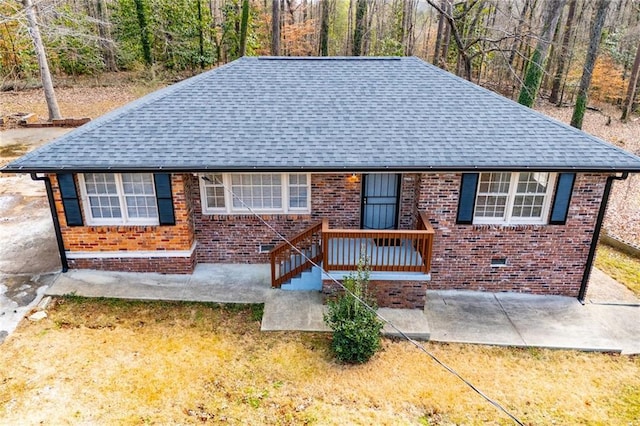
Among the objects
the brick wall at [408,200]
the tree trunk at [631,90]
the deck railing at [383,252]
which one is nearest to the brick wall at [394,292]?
the deck railing at [383,252]

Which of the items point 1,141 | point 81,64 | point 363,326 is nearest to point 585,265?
point 363,326

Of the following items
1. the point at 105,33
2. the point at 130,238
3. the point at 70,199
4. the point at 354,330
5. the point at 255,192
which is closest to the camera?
the point at 354,330

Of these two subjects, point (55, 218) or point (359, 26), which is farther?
point (359, 26)

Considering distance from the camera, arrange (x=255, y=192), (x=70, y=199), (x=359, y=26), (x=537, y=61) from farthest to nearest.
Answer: (x=359, y=26)
(x=537, y=61)
(x=255, y=192)
(x=70, y=199)

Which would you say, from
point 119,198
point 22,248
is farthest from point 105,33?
point 119,198

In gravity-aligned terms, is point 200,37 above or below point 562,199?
above

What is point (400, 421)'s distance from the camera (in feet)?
19.5

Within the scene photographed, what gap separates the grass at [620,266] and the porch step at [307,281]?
720 centimetres

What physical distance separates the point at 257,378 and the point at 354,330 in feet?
5.60

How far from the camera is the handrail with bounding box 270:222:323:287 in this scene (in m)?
8.78

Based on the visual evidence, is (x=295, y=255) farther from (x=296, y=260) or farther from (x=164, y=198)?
(x=164, y=198)

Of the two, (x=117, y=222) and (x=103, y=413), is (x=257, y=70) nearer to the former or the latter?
(x=117, y=222)

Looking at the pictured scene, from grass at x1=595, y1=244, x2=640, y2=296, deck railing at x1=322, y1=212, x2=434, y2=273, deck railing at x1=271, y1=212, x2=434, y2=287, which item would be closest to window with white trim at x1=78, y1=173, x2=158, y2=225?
deck railing at x1=271, y1=212, x2=434, y2=287

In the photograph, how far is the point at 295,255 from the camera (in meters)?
9.20
